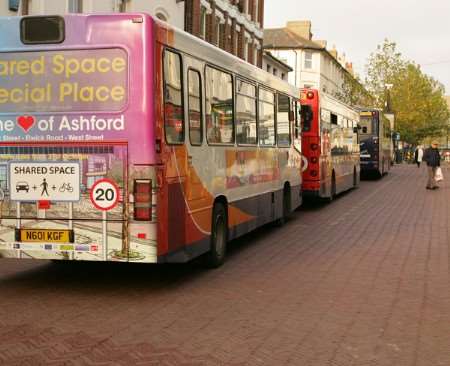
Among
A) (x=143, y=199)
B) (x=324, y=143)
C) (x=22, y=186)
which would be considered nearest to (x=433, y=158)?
(x=324, y=143)

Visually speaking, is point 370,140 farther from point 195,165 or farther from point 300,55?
point 300,55

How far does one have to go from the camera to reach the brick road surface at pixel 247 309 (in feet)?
18.1

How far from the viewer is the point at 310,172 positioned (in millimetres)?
17969

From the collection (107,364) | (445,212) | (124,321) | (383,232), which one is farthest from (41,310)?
(445,212)

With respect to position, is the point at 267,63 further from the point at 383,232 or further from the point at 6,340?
the point at 6,340

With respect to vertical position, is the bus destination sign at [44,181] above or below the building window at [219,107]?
below

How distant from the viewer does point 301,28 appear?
79.9 meters

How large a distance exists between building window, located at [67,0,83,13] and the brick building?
30.5ft

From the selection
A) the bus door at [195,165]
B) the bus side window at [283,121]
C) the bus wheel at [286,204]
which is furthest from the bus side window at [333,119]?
the bus door at [195,165]

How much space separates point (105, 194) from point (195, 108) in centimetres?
177

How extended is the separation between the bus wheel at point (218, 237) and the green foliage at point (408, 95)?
5475 centimetres

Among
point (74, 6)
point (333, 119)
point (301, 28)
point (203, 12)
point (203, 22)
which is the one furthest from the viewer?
point (301, 28)

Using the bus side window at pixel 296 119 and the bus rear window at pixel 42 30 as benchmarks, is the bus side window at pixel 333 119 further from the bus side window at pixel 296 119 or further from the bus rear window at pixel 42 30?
the bus rear window at pixel 42 30

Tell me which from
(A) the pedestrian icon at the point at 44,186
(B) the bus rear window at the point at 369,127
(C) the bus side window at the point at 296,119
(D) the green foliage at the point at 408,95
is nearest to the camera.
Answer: (A) the pedestrian icon at the point at 44,186
